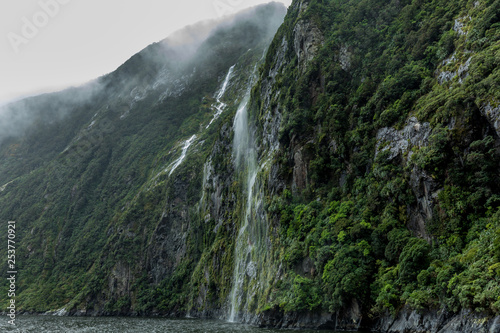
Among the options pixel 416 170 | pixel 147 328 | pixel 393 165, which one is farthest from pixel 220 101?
pixel 416 170

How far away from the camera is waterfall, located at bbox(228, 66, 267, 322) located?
54500 mm

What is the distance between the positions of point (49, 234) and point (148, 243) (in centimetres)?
5406

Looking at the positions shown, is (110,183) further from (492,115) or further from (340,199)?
(492,115)

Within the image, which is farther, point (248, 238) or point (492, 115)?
point (248, 238)

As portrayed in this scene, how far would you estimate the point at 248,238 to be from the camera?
6081cm

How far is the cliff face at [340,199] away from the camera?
27156mm

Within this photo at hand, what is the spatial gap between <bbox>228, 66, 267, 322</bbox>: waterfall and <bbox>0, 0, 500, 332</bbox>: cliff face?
0.46 m

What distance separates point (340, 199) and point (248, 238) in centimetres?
2261

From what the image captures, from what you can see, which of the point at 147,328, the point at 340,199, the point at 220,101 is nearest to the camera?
the point at 340,199
